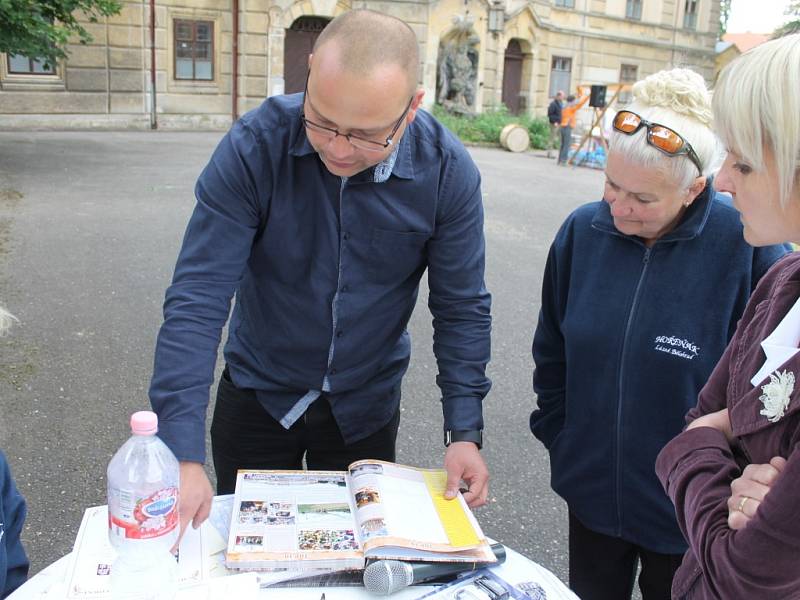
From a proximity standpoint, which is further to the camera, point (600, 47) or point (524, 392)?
point (600, 47)

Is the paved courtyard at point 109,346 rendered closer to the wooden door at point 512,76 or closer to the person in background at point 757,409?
the person in background at point 757,409

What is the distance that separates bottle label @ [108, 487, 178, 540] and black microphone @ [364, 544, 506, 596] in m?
0.42

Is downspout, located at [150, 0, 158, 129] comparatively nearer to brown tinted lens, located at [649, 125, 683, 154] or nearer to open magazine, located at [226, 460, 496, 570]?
open magazine, located at [226, 460, 496, 570]

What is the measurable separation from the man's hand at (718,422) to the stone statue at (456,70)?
2247 centimetres

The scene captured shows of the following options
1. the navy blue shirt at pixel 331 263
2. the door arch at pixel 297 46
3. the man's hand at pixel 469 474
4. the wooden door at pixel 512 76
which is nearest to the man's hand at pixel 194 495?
the navy blue shirt at pixel 331 263

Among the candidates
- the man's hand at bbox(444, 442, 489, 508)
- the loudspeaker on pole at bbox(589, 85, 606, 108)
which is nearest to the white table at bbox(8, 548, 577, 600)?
the man's hand at bbox(444, 442, 489, 508)

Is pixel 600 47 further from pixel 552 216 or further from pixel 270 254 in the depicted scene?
pixel 270 254

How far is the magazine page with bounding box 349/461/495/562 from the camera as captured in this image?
1557 millimetres

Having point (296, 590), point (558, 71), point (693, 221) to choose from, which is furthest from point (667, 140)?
point (558, 71)

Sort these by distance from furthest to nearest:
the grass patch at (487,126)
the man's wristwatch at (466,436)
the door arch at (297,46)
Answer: the door arch at (297,46) → the grass patch at (487,126) → the man's wristwatch at (466,436)

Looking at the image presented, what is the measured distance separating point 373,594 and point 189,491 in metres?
0.44

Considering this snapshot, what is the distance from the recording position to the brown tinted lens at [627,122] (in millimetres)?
1807

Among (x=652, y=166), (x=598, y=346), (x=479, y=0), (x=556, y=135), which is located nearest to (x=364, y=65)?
(x=652, y=166)

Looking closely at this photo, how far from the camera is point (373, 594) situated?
1511 mm
